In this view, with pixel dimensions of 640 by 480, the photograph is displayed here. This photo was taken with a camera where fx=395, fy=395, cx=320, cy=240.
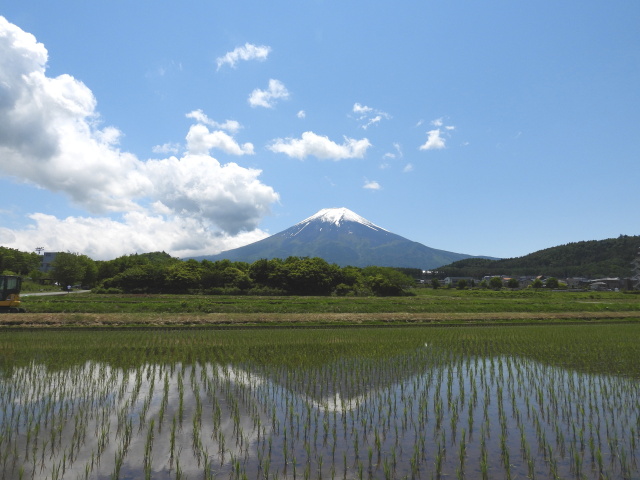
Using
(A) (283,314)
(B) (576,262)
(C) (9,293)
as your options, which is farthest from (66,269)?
(B) (576,262)

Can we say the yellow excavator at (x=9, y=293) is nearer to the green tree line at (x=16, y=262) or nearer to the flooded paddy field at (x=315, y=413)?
the flooded paddy field at (x=315, y=413)

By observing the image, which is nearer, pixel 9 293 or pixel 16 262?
pixel 9 293

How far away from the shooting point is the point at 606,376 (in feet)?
34.4

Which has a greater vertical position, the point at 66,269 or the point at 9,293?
the point at 66,269

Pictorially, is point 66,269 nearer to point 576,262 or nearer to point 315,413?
point 315,413

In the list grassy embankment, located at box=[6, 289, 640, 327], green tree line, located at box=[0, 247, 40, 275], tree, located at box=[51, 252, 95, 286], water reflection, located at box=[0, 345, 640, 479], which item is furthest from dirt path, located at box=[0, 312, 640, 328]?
green tree line, located at box=[0, 247, 40, 275]

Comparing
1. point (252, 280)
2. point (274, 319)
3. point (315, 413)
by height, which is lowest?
point (274, 319)

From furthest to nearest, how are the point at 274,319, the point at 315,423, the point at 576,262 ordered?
the point at 576,262 → the point at 274,319 → the point at 315,423

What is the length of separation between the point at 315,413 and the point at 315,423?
1.87 ft

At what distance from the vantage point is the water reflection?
5.19 m

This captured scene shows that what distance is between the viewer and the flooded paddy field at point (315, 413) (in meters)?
5.24

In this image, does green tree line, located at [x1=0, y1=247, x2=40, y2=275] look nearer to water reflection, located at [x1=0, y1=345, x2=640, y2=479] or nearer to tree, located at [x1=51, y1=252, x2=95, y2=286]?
tree, located at [x1=51, y1=252, x2=95, y2=286]

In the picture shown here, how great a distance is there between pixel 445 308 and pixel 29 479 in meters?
30.9

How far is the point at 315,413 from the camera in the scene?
24.3 ft
